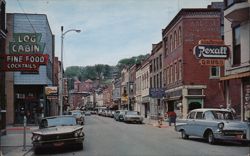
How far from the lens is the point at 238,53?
2650cm

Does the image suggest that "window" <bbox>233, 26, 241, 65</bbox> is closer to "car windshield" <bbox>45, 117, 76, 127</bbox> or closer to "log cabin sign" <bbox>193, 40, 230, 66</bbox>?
"log cabin sign" <bbox>193, 40, 230, 66</bbox>

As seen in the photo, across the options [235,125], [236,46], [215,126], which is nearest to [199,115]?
[215,126]

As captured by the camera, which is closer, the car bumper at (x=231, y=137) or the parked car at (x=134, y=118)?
the car bumper at (x=231, y=137)

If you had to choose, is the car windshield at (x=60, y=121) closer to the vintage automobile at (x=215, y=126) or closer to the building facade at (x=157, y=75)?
the vintage automobile at (x=215, y=126)

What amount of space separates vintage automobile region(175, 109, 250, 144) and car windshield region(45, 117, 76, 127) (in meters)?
6.37

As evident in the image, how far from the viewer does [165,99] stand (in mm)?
50719

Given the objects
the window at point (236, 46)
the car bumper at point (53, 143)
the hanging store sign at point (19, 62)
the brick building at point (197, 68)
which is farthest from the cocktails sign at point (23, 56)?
the brick building at point (197, 68)

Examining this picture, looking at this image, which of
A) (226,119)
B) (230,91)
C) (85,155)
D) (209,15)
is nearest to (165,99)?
(209,15)

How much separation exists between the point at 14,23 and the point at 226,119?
30.8 metres

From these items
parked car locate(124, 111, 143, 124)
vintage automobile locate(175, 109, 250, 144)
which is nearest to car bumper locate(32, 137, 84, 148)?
vintage automobile locate(175, 109, 250, 144)

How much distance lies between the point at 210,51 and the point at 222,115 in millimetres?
6108

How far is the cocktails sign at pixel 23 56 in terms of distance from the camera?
21.0 metres

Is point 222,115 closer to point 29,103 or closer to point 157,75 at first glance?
point 29,103

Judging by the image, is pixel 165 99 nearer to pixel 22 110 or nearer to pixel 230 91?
pixel 22 110
